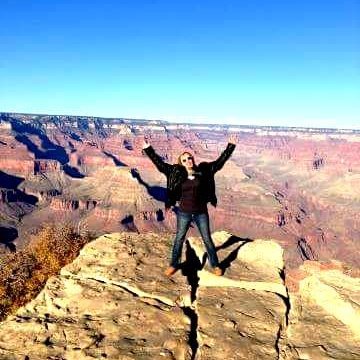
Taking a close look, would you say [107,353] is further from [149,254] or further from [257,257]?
[257,257]

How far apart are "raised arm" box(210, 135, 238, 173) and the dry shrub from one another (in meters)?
12.9

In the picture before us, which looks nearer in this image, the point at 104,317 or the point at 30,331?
the point at 30,331

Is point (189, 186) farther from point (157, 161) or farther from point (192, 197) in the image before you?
point (157, 161)

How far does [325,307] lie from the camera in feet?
33.2

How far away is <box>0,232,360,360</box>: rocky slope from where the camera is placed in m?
7.64

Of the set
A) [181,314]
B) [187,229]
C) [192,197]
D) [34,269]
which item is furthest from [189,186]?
[34,269]

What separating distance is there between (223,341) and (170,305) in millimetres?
1647

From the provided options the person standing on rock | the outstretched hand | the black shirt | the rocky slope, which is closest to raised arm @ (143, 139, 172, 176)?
the person standing on rock

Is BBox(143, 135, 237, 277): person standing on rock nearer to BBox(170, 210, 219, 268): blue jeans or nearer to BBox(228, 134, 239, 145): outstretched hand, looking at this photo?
BBox(170, 210, 219, 268): blue jeans

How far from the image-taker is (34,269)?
23.4 metres

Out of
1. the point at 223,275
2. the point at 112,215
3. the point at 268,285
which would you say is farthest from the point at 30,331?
the point at 112,215

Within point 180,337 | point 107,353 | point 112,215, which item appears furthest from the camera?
point 112,215

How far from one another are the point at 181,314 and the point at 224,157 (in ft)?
11.7

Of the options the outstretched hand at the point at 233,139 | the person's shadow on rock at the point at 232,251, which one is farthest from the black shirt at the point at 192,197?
the person's shadow on rock at the point at 232,251
